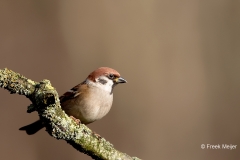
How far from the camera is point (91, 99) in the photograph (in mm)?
2883

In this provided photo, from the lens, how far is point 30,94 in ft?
5.24

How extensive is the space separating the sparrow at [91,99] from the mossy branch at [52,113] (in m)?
0.97

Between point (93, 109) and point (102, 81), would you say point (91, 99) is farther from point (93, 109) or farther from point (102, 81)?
point (102, 81)

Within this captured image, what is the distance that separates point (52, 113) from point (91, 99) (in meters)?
1.29

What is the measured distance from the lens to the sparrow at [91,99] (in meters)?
2.79

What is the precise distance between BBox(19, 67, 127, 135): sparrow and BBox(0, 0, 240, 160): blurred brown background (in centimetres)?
126

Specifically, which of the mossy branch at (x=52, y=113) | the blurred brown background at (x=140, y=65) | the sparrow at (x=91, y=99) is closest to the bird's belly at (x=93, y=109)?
the sparrow at (x=91, y=99)

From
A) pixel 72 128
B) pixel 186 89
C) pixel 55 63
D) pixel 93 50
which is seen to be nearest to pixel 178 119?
pixel 186 89

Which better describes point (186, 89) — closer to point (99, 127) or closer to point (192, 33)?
point (192, 33)

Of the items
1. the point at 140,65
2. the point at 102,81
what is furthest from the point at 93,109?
the point at 140,65

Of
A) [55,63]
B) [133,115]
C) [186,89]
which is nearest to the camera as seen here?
[55,63]

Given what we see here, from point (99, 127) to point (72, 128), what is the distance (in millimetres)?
2689

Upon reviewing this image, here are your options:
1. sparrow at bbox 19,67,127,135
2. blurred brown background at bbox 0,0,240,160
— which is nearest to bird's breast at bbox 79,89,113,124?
sparrow at bbox 19,67,127,135

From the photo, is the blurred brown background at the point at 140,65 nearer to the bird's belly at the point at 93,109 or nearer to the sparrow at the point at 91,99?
the sparrow at the point at 91,99
